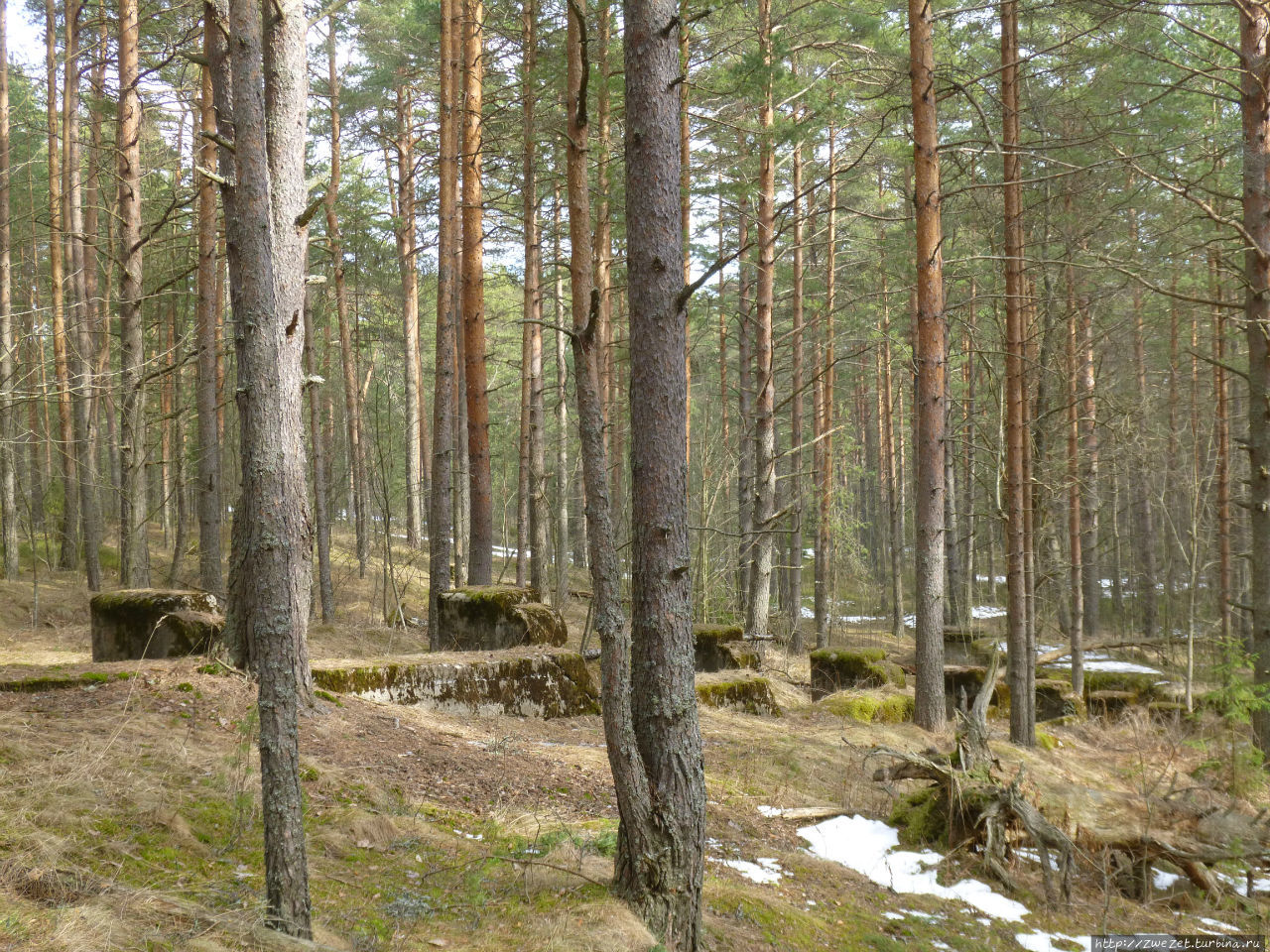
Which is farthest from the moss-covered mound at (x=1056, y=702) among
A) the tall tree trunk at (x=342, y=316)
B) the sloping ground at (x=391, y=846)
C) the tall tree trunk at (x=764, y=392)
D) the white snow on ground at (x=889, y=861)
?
the tall tree trunk at (x=342, y=316)

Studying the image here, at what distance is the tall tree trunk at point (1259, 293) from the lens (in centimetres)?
798

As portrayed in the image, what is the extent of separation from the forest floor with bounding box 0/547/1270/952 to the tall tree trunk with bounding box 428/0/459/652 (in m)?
3.25

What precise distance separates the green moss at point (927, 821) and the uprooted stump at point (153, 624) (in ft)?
18.3

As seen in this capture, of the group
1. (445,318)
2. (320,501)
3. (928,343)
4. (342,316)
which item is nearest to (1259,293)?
(928,343)

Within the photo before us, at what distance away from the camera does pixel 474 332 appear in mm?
11258

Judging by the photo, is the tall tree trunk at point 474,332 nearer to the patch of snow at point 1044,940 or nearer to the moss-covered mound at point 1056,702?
the patch of snow at point 1044,940

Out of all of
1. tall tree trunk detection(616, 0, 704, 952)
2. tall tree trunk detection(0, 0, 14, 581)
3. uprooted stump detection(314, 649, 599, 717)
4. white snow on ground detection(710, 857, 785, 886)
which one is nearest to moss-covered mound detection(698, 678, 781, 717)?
uprooted stump detection(314, 649, 599, 717)

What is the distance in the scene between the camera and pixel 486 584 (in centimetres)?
1115

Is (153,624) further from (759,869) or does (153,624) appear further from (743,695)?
(743,695)

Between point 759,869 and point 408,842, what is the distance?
6.84 feet

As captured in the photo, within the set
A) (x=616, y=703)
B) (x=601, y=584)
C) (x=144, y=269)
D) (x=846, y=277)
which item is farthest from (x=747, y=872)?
(x=846, y=277)

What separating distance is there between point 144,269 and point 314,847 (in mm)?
14176

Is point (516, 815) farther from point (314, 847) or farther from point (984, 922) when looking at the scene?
point (984, 922)

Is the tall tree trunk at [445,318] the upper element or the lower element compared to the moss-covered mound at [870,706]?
upper
